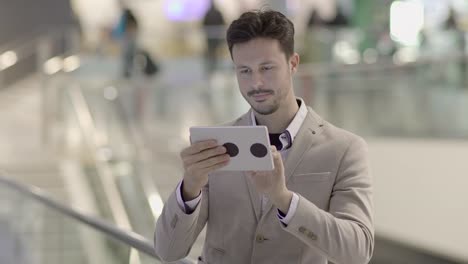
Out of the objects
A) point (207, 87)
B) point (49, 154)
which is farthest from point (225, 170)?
point (207, 87)

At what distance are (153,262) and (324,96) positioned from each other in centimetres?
752

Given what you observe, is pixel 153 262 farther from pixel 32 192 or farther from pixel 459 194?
pixel 459 194

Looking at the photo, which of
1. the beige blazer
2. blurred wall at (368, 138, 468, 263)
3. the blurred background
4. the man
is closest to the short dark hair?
the man

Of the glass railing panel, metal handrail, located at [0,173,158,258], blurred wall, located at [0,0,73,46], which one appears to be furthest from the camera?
blurred wall, located at [0,0,73,46]

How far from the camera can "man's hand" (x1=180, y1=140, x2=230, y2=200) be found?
2.01m

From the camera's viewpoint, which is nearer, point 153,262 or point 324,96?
point 153,262

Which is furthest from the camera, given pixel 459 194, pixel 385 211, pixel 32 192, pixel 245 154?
pixel 385 211

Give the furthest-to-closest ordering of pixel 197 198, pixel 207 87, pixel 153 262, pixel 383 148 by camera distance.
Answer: pixel 207 87, pixel 383 148, pixel 153 262, pixel 197 198

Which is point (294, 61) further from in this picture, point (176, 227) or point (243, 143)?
point (176, 227)

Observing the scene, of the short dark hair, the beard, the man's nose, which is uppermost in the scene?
the short dark hair

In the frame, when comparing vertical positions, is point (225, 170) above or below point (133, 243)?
above

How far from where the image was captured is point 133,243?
3494 millimetres

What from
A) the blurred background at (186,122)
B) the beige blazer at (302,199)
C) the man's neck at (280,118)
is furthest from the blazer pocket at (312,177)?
the blurred background at (186,122)

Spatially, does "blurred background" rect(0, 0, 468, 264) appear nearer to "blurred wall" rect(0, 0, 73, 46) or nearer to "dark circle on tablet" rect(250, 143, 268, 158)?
"blurred wall" rect(0, 0, 73, 46)
